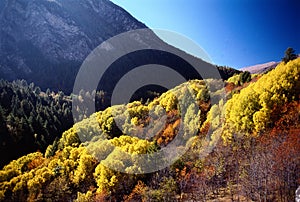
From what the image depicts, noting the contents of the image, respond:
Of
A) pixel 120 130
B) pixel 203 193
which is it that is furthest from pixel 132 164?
pixel 120 130

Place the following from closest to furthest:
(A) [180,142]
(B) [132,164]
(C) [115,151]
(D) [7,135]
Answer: (B) [132,164] → (C) [115,151] → (A) [180,142] → (D) [7,135]

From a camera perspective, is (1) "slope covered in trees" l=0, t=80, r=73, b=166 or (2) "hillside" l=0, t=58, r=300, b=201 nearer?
(2) "hillside" l=0, t=58, r=300, b=201

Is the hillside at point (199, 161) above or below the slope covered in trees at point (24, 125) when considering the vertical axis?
above

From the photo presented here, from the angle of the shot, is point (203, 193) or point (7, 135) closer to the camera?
point (203, 193)

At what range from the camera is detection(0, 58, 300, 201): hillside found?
4865 cm

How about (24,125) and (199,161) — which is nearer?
(199,161)

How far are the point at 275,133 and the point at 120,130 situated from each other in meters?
59.1

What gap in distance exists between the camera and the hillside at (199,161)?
4865 cm

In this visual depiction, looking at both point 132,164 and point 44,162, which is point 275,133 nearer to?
point 132,164

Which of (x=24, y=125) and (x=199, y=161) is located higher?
(x=199, y=161)

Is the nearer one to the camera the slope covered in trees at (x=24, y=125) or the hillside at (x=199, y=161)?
the hillside at (x=199, y=161)

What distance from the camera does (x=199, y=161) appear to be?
62.6 metres

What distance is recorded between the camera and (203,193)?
5097cm

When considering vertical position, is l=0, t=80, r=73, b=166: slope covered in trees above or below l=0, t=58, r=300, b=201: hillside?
below
